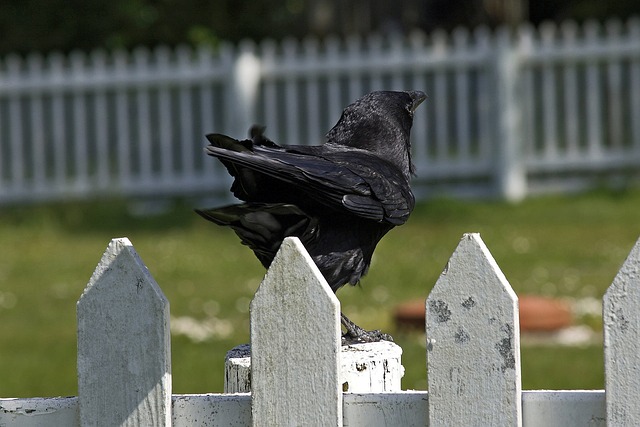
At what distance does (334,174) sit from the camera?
2.21 meters

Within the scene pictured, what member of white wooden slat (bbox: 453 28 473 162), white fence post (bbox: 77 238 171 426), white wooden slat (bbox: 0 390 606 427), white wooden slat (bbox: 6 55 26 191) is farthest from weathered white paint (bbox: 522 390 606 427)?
white wooden slat (bbox: 6 55 26 191)

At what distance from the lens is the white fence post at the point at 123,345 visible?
6.68 ft

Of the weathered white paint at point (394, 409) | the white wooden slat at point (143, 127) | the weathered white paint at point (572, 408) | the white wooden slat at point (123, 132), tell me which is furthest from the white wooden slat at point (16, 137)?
the weathered white paint at point (572, 408)

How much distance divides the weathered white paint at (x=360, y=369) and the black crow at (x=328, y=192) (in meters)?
0.16

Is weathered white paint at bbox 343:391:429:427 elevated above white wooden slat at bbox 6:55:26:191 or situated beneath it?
situated beneath

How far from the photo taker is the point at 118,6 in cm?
1530

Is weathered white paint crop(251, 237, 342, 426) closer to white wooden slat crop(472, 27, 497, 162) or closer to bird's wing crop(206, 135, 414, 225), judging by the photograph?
bird's wing crop(206, 135, 414, 225)

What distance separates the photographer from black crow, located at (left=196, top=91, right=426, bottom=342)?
2148mm

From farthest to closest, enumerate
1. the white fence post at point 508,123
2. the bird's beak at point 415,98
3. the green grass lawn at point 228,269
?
the white fence post at point 508,123 → the green grass lawn at point 228,269 → the bird's beak at point 415,98

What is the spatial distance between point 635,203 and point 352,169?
7851 millimetres

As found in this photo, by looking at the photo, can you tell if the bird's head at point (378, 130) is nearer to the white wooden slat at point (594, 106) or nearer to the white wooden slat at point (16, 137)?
the white wooden slat at point (594, 106)

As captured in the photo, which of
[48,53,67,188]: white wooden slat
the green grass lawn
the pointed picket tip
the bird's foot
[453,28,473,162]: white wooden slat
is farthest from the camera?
[48,53,67,188]: white wooden slat

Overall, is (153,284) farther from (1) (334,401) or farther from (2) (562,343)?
(2) (562,343)

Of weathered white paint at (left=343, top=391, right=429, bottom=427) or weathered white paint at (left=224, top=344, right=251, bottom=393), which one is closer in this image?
weathered white paint at (left=343, top=391, right=429, bottom=427)
